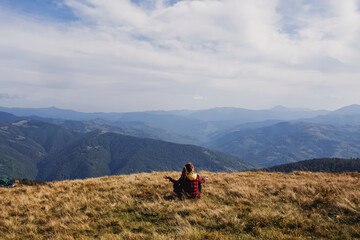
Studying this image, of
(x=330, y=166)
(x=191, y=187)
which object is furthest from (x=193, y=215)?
(x=330, y=166)

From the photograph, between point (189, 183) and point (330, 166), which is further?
point (330, 166)

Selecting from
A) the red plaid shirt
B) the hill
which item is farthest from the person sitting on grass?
the hill

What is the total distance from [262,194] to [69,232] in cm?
855

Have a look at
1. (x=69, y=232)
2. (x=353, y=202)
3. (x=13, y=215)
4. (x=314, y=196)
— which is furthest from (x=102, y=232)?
(x=353, y=202)

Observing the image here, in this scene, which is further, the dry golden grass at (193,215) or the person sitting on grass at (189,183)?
the person sitting on grass at (189,183)

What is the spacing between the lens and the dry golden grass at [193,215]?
21.6 feet

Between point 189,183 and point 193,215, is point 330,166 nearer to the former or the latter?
point 189,183

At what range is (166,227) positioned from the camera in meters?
7.30

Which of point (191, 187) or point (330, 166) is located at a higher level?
point (191, 187)

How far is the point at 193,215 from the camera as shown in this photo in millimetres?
7891

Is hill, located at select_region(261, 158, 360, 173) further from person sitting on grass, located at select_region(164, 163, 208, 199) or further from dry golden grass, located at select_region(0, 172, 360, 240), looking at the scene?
person sitting on grass, located at select_region(164, 163, 208, 199)

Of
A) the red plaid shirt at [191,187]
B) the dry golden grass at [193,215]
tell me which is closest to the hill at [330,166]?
the dry golden grass at [193,215]

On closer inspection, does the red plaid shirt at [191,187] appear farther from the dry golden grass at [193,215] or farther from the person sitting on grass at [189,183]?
the dry golden grass at [193,215]

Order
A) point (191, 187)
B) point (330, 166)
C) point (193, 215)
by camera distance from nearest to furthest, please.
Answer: point (193, 215)
point (191, 187)
point (330, 166)
